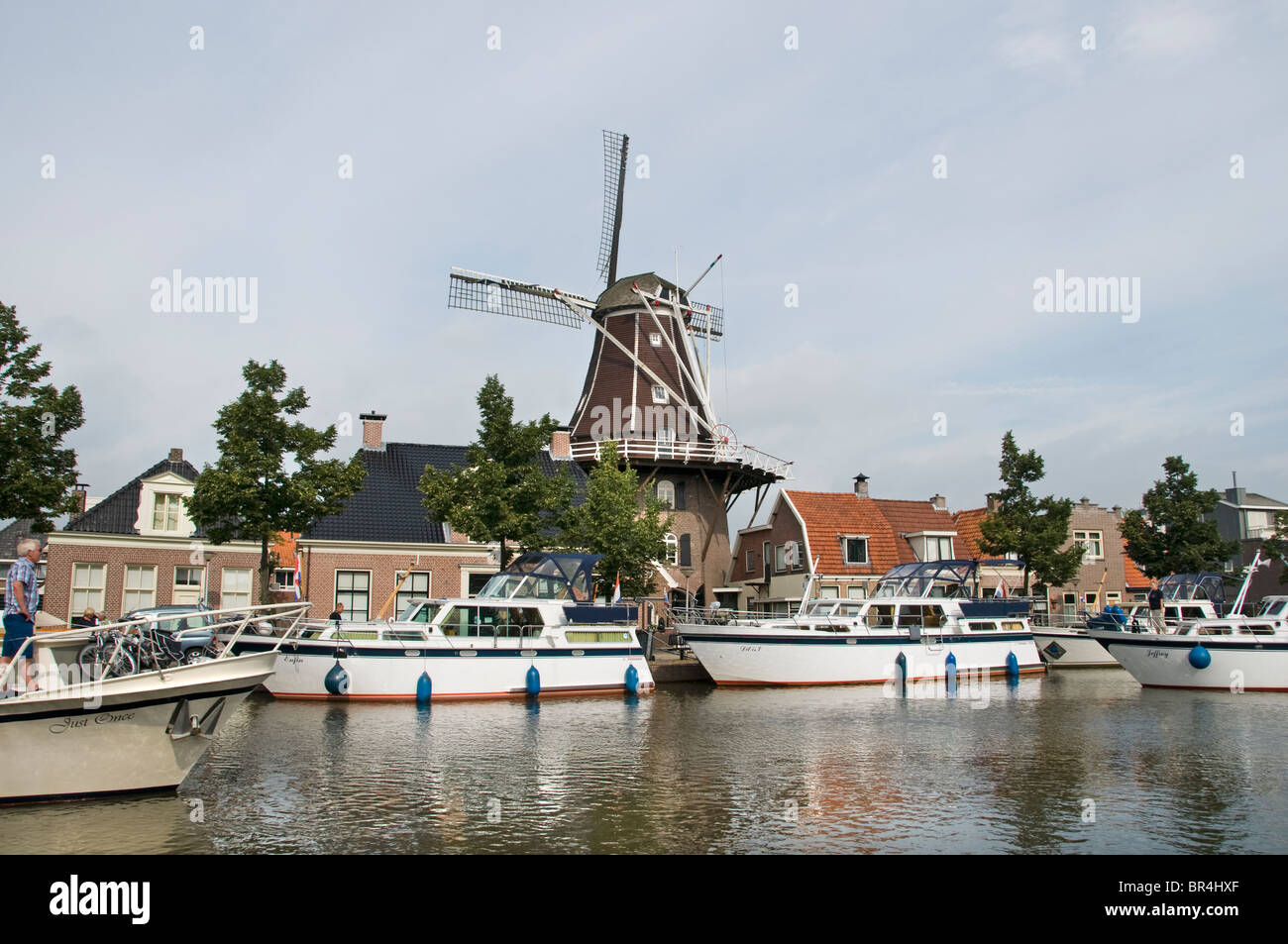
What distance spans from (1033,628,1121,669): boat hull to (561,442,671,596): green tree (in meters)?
15.9

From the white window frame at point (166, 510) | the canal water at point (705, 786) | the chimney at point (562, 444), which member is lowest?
the canal water at point (705, 786)

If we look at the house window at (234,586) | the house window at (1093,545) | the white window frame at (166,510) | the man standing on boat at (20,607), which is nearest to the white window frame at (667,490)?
the house window at (234,586)

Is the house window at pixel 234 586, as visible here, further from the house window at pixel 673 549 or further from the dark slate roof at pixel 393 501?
the house window at pixel 673 549

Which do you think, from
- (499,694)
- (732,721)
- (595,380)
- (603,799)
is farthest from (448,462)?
(603,799)

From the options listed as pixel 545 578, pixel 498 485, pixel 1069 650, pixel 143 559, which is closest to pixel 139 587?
pixel 143 559

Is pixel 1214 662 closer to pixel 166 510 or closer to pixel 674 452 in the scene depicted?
pixel 674 452

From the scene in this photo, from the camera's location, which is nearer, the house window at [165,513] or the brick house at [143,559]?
the brick house at [143,559]

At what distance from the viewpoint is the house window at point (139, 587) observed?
3584 centimetres

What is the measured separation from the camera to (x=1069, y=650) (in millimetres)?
36875

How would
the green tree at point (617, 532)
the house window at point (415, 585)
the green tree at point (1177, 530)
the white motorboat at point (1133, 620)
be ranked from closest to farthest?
the white motorboat at point (1133, 620)
the green tree at point (617, 532)
the house window at point (415, 585)
the green tree at point (1177, 530)

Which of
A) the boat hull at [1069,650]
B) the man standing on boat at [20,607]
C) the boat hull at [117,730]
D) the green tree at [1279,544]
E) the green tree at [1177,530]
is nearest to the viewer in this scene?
the man standing on boat at [20,607]

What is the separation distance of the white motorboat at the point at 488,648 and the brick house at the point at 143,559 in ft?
46.9

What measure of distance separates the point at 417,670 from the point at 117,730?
11.8 m
